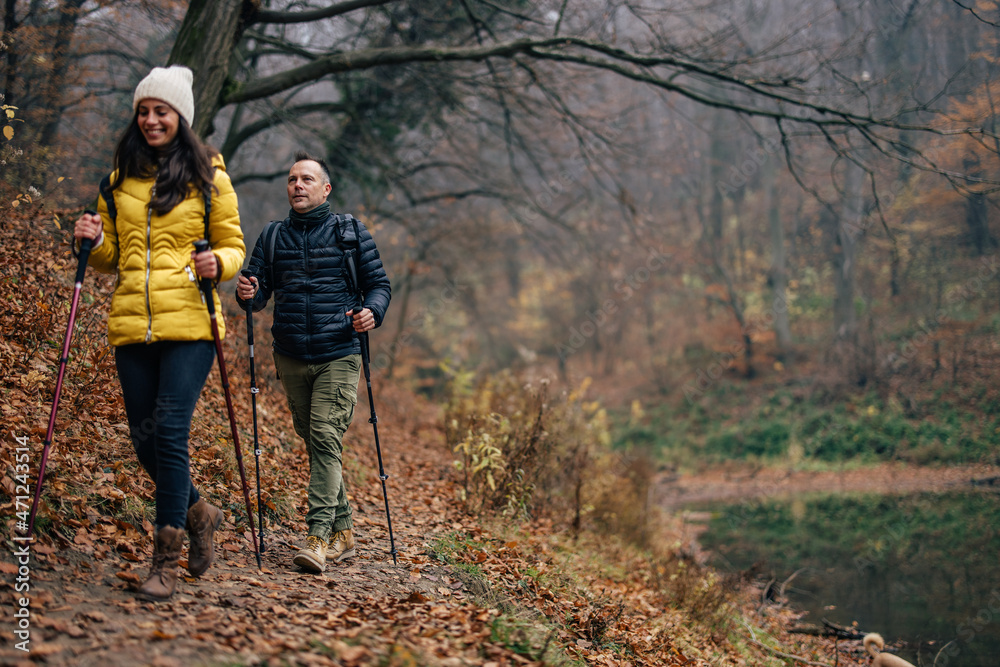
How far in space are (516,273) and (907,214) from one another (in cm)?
1532

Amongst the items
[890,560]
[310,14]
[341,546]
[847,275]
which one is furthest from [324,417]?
[847,275]

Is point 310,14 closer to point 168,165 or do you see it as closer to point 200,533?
point 168,165

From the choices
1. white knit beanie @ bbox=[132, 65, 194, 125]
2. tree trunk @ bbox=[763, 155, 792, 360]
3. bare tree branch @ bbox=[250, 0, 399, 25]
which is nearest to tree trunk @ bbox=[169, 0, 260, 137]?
bare tree branch @ bbox=[250, 0, 399, 25]

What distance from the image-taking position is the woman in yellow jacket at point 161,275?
10.7 feet

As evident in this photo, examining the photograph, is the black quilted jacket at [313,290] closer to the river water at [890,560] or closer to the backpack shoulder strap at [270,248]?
the backpack shoulder strap at [270,248]

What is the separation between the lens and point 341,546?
449 centimetres

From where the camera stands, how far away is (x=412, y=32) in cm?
1119

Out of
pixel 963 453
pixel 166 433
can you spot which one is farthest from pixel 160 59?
pixel 963 453

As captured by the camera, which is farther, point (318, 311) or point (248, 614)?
point (318, 311)

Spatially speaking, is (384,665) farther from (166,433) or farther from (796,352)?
(796,352)

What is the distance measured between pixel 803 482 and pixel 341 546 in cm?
1471

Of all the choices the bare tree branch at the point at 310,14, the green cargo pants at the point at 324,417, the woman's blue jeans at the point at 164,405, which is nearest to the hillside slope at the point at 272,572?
the green cargo pants at the point at 324,417

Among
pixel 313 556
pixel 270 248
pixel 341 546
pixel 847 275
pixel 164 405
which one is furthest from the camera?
pixel 847 275

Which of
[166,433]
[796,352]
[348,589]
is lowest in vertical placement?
[348,589]
